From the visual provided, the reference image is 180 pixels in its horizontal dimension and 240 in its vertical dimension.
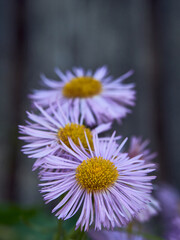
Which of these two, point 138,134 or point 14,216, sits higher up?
point 138,134

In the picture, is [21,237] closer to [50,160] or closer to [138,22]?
[50,160]

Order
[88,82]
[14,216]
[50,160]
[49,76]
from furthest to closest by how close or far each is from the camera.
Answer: [49,76], [14,216], [88,82], [50,160]

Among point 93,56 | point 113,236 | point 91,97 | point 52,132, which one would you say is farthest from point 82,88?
point 93,56

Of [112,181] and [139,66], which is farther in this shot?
[139,66]

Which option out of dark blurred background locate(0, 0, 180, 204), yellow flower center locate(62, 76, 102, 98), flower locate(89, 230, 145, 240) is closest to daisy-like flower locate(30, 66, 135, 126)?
yellow flower center locate(62, 76, 102, 98)

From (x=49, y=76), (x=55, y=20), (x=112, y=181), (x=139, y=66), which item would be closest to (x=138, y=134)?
(x=139, y=66)

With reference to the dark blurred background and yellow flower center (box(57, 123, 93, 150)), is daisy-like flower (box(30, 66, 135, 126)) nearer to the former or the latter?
yellow flower center (box(57, 123, 93, 150))

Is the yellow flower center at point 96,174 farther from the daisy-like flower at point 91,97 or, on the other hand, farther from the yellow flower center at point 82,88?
the yellow flower center at point 82,88
